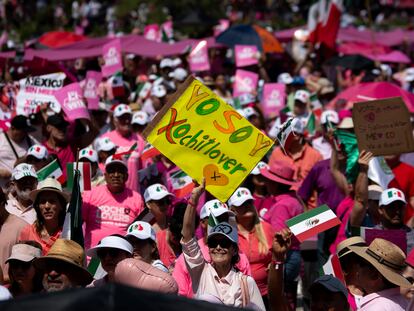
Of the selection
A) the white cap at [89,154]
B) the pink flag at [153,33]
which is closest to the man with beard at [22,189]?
the white cap at [89,154]

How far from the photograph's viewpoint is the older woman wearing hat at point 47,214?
295 inches

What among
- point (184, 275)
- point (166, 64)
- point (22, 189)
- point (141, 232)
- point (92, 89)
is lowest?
point (166, 64)

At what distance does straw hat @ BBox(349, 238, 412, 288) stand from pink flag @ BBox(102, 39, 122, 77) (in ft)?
28.0

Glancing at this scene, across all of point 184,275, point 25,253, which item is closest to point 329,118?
point 184,275

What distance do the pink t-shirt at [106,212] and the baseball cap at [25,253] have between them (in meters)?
2.02

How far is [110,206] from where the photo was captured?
8.58 meters

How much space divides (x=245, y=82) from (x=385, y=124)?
6.55m

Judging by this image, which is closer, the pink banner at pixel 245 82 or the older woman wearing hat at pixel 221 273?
the older woman wearing hat at pixel 221 273

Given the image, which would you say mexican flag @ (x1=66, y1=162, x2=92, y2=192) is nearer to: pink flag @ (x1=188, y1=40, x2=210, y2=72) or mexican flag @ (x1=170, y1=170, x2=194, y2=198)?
mexican flag @ (x1=170, y1=170, x2=194, y2=198)

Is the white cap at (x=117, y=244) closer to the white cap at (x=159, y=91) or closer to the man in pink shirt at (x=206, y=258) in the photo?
the man in pink shirt at (x=206, y=258)

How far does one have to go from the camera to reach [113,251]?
6.39 metres

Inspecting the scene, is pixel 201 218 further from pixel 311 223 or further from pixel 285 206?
pixel 311 223

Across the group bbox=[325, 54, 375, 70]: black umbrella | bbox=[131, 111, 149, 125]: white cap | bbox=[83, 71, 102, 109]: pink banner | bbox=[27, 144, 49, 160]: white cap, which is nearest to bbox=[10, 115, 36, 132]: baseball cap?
bbox=[27, 144, 49, 160]: white cap

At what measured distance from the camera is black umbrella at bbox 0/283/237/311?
11.4 feet
